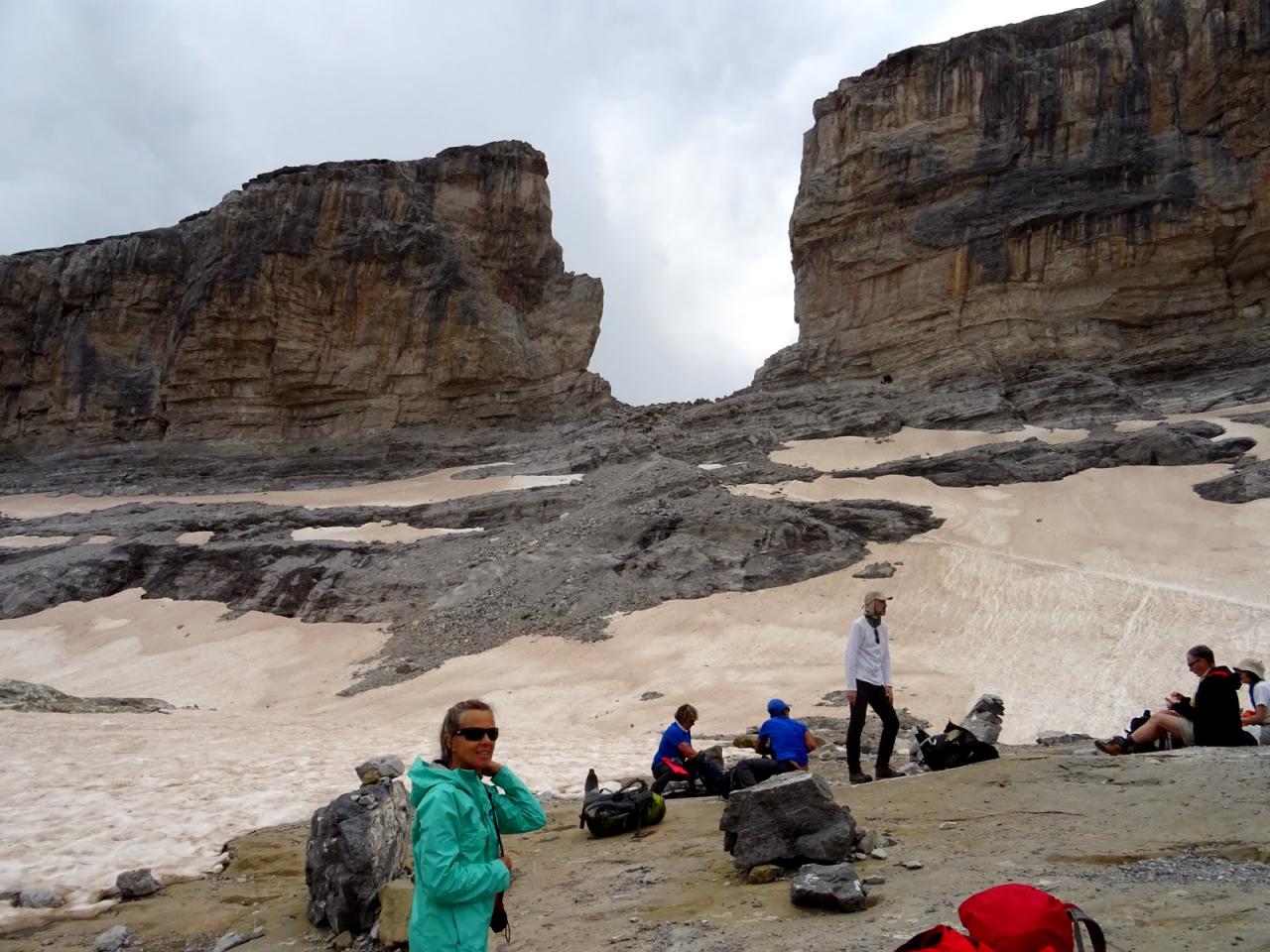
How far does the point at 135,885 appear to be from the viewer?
22.0 feet

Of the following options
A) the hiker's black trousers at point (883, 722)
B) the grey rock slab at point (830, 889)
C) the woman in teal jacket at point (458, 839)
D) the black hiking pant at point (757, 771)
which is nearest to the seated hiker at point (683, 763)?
the black hiking pant at point (757, 771)

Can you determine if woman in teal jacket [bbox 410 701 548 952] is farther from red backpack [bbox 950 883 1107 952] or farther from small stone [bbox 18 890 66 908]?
small stone [bbox 18 890 66 908]

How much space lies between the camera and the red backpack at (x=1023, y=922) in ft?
9.19

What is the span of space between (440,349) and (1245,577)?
3872 cm

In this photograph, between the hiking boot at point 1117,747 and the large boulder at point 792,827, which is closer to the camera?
the large boulder at point 792,827

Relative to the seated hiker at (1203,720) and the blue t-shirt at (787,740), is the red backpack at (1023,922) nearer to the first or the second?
the blue t-shirt at (787,740)

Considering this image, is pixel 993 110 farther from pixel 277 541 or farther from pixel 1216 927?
pixel 1216 927

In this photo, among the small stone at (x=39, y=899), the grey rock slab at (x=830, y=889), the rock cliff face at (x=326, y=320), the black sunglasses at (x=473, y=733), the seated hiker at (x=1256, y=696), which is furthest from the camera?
Result: the rock cliff face at (x=326, y=320)

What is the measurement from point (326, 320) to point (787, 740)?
46164 millimetres

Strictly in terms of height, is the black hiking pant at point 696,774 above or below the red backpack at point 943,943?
below

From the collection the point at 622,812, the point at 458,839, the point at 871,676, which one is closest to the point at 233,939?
the point at 622,812

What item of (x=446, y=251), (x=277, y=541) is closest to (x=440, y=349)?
(x=446, y=251)

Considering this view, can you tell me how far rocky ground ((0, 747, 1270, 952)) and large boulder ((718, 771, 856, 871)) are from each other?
7.3 inches

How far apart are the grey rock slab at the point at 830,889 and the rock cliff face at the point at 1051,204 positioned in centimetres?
3819
